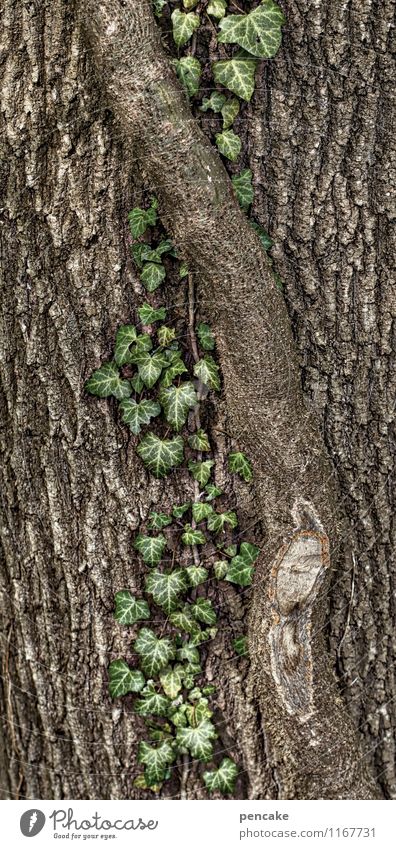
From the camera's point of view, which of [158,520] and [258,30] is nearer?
[258,30]

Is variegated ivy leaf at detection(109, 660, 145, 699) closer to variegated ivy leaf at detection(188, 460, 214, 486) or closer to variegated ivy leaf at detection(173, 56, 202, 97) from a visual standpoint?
variegated ivy leaf at detection(188, 460, 214, 486)

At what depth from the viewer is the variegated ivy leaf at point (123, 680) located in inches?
71.7

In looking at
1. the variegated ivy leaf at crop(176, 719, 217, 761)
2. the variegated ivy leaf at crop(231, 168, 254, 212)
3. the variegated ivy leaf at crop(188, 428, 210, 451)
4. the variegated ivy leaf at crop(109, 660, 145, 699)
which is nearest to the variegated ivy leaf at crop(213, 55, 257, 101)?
the variegated ivy leaf at crop(231, 168, 254, 212)

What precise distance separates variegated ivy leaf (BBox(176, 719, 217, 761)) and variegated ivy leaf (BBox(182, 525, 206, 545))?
0.50 meters

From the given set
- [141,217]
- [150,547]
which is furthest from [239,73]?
[150,547]

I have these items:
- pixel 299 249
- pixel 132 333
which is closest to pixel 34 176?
pixel 132 333

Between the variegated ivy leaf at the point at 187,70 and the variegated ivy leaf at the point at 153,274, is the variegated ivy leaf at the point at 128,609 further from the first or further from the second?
the variegated ivy leaf at the point at 187,70

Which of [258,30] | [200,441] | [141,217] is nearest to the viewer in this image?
[258,30]

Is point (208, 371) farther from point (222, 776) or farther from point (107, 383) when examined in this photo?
point (222, 776)

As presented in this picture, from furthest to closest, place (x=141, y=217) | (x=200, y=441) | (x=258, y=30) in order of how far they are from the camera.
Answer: (x=200, y=441), (x=141, y=217), (x=258, y=30)

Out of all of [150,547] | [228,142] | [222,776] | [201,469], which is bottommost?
[222,776]

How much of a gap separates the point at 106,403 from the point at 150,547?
41 centimetres

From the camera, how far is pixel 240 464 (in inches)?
70.0
